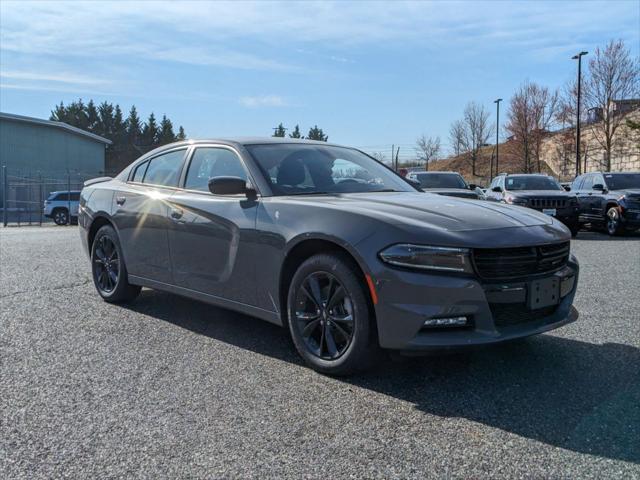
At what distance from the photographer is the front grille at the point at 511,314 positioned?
129 inches

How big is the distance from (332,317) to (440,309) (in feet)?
2.29

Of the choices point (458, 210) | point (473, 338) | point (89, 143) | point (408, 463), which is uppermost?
point (89, 143)

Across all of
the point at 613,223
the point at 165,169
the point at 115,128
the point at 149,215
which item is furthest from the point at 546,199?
the point at 115,128

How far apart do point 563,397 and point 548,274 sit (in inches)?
28.5

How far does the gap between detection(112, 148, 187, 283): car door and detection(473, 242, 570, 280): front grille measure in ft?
8.55

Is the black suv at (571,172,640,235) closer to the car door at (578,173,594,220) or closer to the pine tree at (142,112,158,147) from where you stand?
the car door at (578,173,594,220)

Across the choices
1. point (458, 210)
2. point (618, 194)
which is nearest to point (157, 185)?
point (458, 210)

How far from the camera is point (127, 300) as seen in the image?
5.66m

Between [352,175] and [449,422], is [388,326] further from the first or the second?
[352,175]

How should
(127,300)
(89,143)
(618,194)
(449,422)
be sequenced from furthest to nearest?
(89,143)
(618,194)
(127,300)
(449,422)

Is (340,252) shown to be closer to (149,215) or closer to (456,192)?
(149,215)

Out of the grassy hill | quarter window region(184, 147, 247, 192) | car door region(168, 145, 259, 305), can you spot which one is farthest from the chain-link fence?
the grassy hill

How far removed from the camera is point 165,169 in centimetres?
526

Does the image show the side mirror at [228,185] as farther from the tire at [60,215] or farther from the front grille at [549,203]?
the tire at [60,215]
